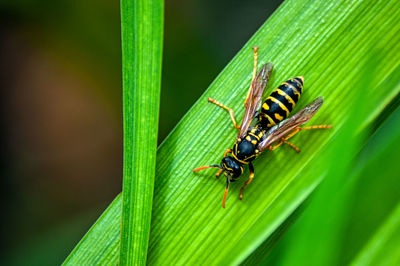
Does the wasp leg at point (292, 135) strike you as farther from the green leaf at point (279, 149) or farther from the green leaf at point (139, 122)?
the green leaf at point (139, 122)

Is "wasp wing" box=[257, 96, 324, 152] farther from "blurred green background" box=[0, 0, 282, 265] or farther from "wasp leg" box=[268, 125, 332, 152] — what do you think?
"blurred green background" box=[0, 0, 282, 265]

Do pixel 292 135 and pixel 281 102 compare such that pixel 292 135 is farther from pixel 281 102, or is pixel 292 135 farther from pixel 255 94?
pixel 255 94

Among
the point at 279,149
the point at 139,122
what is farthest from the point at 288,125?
the point at 139,122

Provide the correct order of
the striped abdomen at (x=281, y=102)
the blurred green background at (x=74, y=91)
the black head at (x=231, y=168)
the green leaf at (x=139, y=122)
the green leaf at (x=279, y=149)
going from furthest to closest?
the blurred green background at (x=74, y=91), the black head at (x=231, y=168), the striped abdomen at (x=281, y=102), the green leaf at (x=279, y=149), the green leaf at (x=139, y=122)

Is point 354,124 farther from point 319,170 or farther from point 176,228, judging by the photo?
point 176,228

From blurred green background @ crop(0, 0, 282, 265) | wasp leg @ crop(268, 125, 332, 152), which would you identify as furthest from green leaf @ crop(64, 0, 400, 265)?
blurred green background @ crop(0, 0, 282, 265)

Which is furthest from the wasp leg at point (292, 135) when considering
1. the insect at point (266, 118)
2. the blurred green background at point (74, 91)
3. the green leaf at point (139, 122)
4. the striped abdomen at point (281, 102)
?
the blurred green background at point (74, 91)

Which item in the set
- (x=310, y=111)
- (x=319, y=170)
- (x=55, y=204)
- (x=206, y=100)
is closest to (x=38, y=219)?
(x=55, y=204)
